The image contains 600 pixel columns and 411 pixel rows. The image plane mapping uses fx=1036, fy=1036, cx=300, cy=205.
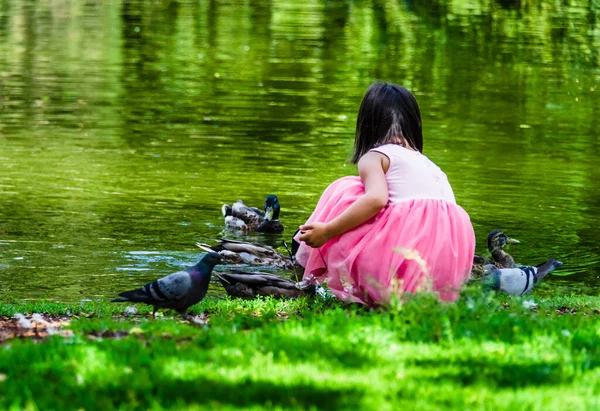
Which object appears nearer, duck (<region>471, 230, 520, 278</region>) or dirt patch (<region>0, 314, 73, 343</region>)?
dirt patch (<region>0, 314, 73, 343</region>)

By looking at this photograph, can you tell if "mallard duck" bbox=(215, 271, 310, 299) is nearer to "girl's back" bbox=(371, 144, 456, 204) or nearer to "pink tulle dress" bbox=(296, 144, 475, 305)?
"pink tulle dress" bbox=(296, 144, 475, 305)

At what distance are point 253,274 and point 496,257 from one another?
3.57 metres

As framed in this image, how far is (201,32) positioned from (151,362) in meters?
35.7

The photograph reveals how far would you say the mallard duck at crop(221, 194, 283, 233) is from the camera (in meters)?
14.5

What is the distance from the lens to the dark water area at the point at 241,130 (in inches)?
530

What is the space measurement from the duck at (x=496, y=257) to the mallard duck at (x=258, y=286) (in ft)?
10.0

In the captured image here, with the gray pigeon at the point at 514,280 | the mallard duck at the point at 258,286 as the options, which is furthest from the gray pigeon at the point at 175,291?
the gray pigeon at the point at 514,280

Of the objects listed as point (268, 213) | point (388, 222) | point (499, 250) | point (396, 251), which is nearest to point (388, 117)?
point (388, 222)

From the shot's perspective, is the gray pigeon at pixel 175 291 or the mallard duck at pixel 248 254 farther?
the mallard duck at pixel 248 254

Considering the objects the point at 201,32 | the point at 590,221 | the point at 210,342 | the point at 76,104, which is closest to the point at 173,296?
the point at 210,342

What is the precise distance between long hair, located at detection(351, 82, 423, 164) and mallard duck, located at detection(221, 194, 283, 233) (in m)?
6.08

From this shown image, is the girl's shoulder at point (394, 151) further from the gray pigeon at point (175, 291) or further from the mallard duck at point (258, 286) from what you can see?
the mallard duck at point (258, 286)

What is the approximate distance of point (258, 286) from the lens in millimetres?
10258

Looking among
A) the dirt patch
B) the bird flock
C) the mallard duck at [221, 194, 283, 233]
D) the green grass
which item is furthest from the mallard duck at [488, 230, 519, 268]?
the dirt patch
